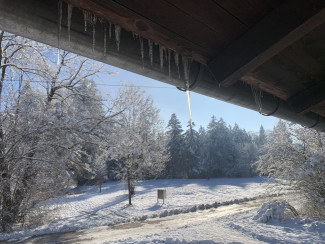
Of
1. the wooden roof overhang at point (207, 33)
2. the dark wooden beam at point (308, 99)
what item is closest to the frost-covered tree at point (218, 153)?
the dark wooden beam at point (308, 99)

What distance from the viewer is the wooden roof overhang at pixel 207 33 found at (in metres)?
1.25

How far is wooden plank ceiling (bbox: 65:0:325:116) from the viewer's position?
1373 mm

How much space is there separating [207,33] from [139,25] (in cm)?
57

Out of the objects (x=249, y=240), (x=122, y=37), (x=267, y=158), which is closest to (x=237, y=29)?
(x=122, y=37)

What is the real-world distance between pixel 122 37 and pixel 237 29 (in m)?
0.93

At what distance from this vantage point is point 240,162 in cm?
4203

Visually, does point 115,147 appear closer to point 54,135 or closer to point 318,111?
point 54,135

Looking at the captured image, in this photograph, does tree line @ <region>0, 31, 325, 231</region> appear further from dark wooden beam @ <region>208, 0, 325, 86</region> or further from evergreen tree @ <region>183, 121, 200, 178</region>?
evergreen tree @ <region>183, 121, 200, 178</region>

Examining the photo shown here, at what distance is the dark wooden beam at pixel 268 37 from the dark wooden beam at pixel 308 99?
144cm

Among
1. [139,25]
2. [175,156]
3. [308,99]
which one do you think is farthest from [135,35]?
[175,156]

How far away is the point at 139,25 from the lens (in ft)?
4.69

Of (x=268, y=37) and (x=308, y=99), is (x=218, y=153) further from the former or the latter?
(x=268, y=37)

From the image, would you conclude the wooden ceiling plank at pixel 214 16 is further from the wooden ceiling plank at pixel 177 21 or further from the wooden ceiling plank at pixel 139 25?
the wooden ceiling plank at pixel 139 25

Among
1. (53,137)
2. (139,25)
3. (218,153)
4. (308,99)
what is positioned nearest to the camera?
(139,25)
